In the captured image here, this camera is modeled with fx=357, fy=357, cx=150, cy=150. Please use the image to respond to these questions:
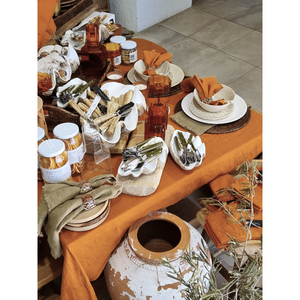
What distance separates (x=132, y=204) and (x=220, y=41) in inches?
143

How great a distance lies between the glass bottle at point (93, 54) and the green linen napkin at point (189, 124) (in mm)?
516

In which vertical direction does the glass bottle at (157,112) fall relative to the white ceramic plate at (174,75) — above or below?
above

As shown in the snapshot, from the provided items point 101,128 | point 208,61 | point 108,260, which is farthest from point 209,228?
point 208,61

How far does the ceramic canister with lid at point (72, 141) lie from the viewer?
1317 mm

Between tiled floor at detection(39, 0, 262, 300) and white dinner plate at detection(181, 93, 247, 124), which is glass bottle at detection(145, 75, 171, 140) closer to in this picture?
white dinner plate at detection(181, 93, 247, 124)

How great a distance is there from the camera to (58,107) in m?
1.55

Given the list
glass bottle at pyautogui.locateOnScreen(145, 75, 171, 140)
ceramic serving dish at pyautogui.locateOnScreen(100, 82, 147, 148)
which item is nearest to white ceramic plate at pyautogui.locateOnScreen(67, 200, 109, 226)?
ceramic serving dish at pyautogui.locateOnScreen(100, 82, 147, 148)

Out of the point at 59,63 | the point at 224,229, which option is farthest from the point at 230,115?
the point at 59,63

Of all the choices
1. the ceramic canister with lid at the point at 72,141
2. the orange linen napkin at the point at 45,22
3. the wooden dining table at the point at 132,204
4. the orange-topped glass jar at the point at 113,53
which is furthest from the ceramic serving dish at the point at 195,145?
the orange linen napkin at the point at 45,22

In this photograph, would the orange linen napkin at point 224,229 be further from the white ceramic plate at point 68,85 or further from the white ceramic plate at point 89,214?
the white ceramic plate at point 68,85

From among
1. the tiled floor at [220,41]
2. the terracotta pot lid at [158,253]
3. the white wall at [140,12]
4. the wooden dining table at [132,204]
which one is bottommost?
the tiled floor at [220,41]

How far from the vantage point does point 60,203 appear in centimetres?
123

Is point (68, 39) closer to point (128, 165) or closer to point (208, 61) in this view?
point (128, 165)

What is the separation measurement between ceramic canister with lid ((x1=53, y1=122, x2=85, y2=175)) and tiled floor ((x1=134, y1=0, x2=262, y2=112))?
2.37 m
